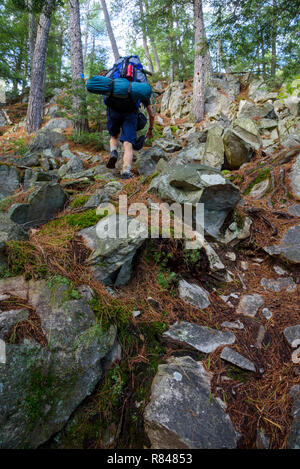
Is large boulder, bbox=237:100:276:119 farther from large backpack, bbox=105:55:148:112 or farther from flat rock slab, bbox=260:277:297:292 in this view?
flat rock slab, bbox=260:277:297:292

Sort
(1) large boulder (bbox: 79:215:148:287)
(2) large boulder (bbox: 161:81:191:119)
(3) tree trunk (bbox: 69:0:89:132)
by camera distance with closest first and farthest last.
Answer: (1) large boulder (bbox: 79:215:148:287), (3) tree trunk (bbox: 69:0:89:132), (2) large boulder (bbox: 161:81:191:119)

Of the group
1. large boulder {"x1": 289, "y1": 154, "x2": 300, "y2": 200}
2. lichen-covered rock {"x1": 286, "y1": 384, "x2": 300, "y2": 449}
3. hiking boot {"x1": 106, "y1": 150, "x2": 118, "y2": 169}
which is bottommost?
lichen-covered rock {"x1": 286, "y1": 384, "x2": 300, "y2": 449}

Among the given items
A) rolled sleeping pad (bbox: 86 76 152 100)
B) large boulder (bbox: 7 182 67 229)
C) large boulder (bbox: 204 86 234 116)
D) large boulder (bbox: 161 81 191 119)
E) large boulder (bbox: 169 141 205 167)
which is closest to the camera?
large boulder (bbox: 7 182 67 229)

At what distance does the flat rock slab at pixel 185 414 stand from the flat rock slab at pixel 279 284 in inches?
61.8

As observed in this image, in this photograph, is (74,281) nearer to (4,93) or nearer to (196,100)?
(196,100)

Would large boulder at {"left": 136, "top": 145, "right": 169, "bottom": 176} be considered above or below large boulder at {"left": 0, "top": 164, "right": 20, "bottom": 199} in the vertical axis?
above

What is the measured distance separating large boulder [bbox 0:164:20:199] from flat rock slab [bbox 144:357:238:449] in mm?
3851

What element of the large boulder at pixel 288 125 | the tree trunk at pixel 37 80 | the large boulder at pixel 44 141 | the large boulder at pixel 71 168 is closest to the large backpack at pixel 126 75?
the large boulder at pixel 71 168

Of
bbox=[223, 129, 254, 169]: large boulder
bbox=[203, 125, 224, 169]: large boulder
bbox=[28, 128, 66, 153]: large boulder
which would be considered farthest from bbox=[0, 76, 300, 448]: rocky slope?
bbox=[28, 128, 66, 153]: large boulder

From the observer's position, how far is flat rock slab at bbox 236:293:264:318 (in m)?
2.54

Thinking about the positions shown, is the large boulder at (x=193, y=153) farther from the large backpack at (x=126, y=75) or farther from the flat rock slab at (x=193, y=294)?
the flat rock slab at (x=193, y=294)

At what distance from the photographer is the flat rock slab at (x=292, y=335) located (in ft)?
6.88

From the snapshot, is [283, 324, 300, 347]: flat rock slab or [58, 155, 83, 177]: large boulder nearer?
[283, 324, 300, 347]: flat rock slab

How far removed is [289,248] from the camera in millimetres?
3145
